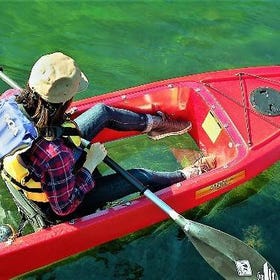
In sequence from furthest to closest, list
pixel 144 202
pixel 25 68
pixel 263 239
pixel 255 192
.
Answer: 1. pixel 25 68
2. pixel 255 192
3. pixel 263 239
4. pixel 144 202

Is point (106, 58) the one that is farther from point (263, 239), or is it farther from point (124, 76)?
point (263, 239)

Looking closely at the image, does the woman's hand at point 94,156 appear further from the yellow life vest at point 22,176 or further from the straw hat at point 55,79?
the straw hat at point 55,79

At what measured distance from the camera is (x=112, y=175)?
11.0 feet

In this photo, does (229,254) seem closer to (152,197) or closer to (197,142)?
(152,197)

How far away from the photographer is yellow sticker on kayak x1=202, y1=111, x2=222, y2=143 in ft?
12.5

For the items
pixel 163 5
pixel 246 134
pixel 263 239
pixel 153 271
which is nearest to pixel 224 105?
pixel 246 134

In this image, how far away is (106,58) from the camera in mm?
5199

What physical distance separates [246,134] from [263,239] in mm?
694

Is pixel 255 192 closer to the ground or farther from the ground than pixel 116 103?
closer to the ground

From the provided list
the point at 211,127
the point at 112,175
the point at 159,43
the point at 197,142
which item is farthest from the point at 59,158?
the point at 159,43

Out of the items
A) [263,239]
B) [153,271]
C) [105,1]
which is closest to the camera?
[153,271]

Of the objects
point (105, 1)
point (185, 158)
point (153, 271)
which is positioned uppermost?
point (105, 1)

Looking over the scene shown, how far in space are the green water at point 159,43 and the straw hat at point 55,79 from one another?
1469 millimetres

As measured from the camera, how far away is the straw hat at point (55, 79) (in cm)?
256
